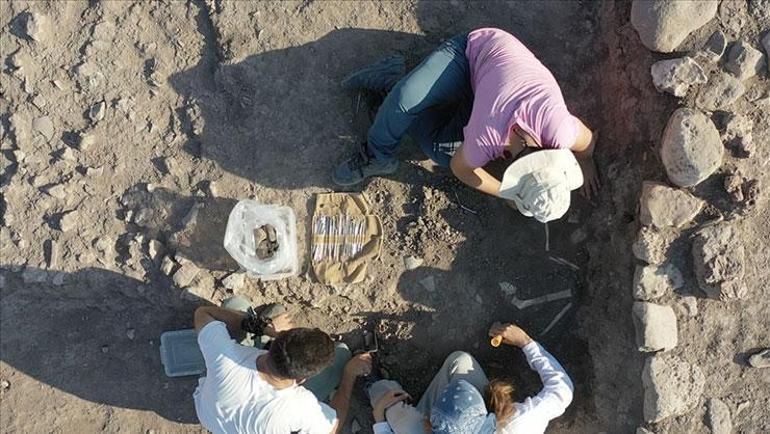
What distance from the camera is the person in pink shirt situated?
3311 mm

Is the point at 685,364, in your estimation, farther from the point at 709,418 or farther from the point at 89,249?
the point at 89,249

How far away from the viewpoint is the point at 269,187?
4242 mm

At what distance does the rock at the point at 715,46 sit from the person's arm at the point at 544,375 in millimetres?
1914

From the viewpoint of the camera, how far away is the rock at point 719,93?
12.2ft

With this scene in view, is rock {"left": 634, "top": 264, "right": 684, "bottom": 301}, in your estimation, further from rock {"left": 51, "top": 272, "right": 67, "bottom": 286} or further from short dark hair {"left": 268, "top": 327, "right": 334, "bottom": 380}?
rock {"left": 51, "top": 272, "right": 67, "bottom": 286}

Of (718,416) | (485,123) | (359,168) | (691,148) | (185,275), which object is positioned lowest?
(718,416)

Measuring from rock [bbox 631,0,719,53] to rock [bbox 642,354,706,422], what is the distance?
1.77 m

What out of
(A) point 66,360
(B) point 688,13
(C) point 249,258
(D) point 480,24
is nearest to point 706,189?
(B) point 688,13

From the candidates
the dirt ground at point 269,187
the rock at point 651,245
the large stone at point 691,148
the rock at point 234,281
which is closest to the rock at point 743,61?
the large stone at point 691,148

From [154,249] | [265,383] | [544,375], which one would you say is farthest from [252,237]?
[544,375]

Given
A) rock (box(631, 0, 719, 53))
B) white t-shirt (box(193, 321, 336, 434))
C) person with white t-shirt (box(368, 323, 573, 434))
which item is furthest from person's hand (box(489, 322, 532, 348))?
rock (box(631, 0, 719, 53))

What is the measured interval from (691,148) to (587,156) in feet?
1.89

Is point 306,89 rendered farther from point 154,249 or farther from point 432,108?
point 154,249

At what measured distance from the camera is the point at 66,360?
4434mm
